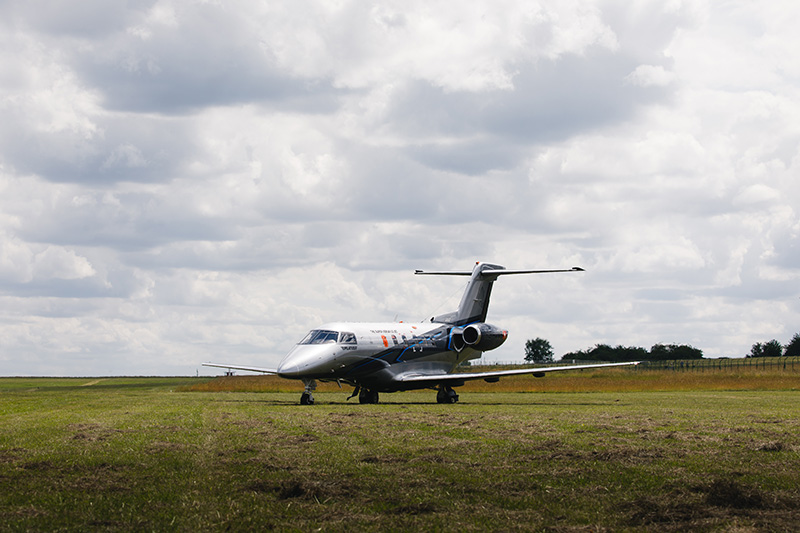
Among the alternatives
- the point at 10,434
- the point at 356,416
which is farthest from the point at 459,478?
the point at 356,416

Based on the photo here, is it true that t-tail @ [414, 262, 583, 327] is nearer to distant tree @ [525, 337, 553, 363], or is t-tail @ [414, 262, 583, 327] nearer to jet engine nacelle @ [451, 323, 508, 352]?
jet engine nacelle @ [451, 323, 508, 352]

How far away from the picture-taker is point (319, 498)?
392 inches

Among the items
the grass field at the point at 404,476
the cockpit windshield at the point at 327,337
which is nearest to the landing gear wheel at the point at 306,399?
the cockpit windshield at the point at 327,337

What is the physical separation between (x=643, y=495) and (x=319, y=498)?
3.68 m

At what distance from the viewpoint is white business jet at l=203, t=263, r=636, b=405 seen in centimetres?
3391

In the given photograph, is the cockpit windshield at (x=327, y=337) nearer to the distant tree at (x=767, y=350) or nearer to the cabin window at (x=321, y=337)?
the cabin window at (x=321, y=337)

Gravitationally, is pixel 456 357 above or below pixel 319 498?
above

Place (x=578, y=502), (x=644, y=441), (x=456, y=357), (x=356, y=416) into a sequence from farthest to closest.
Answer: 1. (x=456, y=357)
2. (x=356, y=416)
3. (x=644, y=441)
4. (x=578, y=502)

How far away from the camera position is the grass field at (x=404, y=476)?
8.78 m

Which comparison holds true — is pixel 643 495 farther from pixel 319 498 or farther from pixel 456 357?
pixel 456 357

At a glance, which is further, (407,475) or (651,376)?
(651,376)

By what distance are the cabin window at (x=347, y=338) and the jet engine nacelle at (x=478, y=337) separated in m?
7.14

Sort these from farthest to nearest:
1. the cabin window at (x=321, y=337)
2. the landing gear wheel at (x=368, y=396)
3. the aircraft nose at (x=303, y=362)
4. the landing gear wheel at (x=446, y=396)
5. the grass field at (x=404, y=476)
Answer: the landing gear wheel at (x=446, y=396) → the landing gear wheel at (x=368, y=396) → the cabin window at (x=321, y=337) → the aircraft nose at (x=303, y=362) → the grass field at (x=404, y=476)

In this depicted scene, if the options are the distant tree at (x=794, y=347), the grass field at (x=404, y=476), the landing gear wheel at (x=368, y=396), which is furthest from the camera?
the distant tree at (x=794, y=347)
